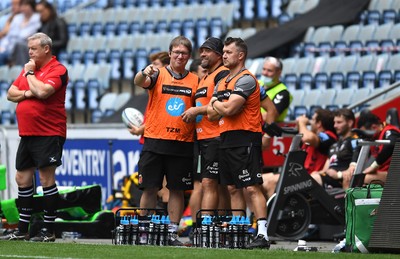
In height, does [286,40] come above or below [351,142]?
above

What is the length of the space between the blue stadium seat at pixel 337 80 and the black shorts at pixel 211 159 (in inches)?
286

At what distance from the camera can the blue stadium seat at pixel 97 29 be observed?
25641 millimetres

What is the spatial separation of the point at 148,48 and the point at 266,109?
418 inches

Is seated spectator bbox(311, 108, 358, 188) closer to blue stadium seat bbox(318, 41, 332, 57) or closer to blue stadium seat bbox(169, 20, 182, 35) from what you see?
blue stadium seat bbox(318, 41, 332, 57)

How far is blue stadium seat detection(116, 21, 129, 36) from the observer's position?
82.6 feet

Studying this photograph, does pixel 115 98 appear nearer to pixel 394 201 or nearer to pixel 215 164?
pixel 215 164

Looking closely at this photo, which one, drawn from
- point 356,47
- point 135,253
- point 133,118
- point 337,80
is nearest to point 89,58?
point 356,47

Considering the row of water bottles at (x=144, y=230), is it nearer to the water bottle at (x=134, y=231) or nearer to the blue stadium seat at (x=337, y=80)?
the water bottle at (x=134, y=231)

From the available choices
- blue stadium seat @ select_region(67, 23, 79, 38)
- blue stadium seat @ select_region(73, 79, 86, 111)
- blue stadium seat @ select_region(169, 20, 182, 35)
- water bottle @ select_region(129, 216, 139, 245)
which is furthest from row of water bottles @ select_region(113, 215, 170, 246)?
blue stadium seat @ select_region(67, 23, 79, 38)

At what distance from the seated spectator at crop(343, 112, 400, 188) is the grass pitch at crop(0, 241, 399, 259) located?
2.88 m

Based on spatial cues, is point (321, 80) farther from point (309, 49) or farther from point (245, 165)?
point (245, 165)

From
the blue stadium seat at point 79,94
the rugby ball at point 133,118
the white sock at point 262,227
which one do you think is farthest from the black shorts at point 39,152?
the blue stadium seat at point 79,94

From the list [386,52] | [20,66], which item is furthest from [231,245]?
[20,66]

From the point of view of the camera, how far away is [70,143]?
56.9 ft
